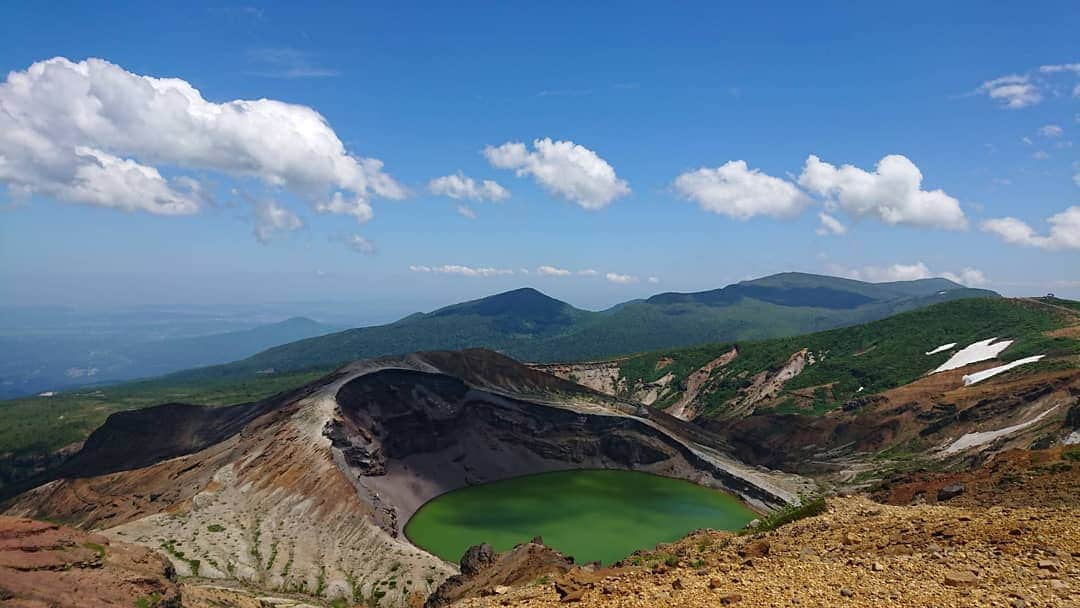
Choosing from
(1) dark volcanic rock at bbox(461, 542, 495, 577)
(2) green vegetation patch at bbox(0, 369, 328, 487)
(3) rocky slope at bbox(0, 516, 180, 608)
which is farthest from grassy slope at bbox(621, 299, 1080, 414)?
(3) rocky slope at bbox(0, 516, 180, 608)

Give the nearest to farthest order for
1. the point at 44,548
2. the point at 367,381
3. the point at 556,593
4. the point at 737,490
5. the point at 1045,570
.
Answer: the point at 1045,570 → the point at 556,593 → the point at 44,548 → the point at 737,490 → the point at 367,381

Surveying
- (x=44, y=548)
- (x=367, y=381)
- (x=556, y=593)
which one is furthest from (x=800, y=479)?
(x=44, y=548)

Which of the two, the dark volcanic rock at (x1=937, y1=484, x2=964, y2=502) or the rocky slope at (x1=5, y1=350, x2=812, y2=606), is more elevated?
the dark volcanic rock at (x1=937, y1=484, x2=964, y2=502)

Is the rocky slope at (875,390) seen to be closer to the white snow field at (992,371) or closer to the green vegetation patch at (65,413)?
the white snow field at (992,371)

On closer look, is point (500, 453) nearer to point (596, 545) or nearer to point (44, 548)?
point (596, 545)

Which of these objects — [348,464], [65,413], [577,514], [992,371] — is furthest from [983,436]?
[65,413]

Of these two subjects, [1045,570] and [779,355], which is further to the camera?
[779,355]

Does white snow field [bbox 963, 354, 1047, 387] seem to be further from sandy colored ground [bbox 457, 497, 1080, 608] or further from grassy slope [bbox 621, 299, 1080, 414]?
sandy colored ground [bbox 457, 497, 1080, 608]
